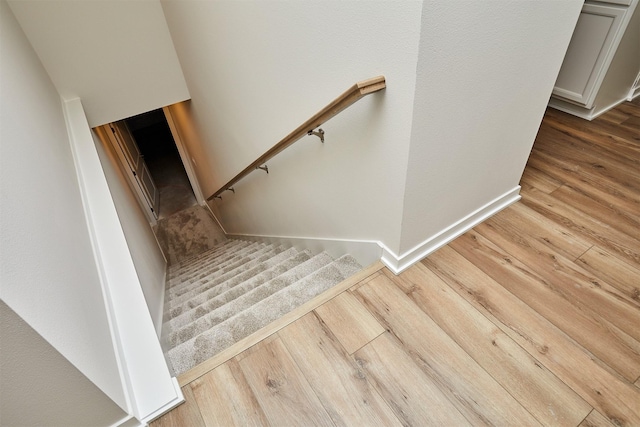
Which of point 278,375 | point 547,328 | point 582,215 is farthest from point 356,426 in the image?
point 582,215

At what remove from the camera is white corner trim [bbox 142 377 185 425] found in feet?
4.04

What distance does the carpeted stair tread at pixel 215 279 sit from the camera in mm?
2547

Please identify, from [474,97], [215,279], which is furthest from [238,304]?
[474,97]

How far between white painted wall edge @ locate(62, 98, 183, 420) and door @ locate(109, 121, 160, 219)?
2.92 meters

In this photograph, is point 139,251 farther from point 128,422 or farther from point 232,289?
point 128,422

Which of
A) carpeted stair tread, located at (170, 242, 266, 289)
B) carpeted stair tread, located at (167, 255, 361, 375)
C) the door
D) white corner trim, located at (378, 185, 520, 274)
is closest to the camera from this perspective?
carpeted stair tread, located at (167, 255, 361, 375)

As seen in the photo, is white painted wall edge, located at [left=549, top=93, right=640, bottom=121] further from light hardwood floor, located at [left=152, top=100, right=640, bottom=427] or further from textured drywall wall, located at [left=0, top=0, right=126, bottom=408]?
textured drywall wall, located at [left=0, top=0, right=126, bottom=408]

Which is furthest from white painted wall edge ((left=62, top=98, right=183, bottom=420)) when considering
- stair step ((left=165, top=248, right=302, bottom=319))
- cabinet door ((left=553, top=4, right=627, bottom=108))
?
cabinet door ((left=553, top=4, right=627, bottom=108))

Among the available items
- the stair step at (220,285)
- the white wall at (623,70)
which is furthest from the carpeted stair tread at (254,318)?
the white wall at (623,70)

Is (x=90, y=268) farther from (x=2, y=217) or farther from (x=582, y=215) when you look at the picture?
(x=582, y=215)

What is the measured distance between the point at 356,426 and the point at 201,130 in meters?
3.52

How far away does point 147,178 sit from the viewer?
5.73 metres

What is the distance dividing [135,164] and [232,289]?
3964 mm

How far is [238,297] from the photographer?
203 centimetres
